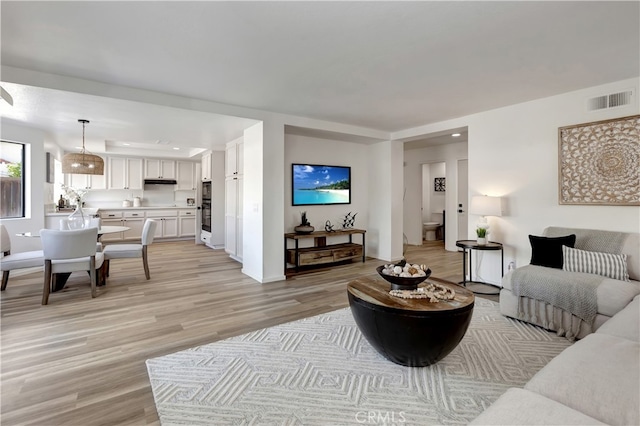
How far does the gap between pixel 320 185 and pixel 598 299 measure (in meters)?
4.12

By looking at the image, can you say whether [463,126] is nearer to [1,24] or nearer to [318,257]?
[318,257]

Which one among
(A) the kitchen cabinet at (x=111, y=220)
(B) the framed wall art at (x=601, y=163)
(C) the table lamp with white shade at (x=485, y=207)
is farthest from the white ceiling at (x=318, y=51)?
(A) the kitchen cabinet at (x=111, y=220)

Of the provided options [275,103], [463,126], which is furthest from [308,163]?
[463,126]

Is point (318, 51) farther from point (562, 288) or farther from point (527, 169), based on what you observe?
point (527, 169)

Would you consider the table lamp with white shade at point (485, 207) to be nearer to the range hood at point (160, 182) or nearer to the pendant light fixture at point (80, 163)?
the pendant light fixture at point (80, 163)

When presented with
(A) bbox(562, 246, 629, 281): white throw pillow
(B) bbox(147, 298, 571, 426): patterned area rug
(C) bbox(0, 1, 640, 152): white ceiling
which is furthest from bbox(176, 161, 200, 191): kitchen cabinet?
(A) bbox(562, 246, 629, 281): white throw pillow

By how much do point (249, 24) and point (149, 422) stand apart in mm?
2598

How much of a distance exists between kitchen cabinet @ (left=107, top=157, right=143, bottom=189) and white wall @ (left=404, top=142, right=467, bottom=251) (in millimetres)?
7234

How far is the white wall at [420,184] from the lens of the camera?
7227 millimetres

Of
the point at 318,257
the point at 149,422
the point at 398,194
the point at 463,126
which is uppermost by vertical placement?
the point at 463,126

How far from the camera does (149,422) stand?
1.69 metres

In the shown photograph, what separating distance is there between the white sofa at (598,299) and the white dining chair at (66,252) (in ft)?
15.3

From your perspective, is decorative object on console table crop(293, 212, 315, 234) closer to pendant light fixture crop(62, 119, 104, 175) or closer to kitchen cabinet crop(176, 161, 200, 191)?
pendant light fixture crop(62, 119, 104, 175)

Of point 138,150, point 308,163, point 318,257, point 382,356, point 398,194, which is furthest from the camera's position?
point 138,150
